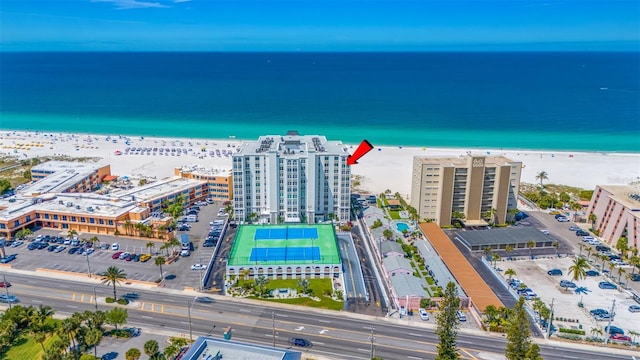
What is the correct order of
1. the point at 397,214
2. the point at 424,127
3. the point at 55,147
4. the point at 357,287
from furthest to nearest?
1. the point at 424,127
2. the point at 55,147
3. the point at 397,214
4. the point at 357,287

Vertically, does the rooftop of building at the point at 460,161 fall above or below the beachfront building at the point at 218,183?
above

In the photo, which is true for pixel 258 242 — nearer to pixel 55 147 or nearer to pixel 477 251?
pixel 477 251

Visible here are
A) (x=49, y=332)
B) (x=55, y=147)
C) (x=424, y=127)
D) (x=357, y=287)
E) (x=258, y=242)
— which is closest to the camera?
(x=49, y=332)

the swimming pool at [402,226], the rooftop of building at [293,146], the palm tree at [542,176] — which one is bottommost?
the swimming pool at [402,226]

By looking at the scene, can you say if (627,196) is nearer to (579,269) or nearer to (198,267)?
(579,269)

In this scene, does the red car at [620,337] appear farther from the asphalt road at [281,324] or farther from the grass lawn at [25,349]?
the grass lawn at [25,349]

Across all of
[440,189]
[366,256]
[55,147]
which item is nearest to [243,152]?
[366,256]

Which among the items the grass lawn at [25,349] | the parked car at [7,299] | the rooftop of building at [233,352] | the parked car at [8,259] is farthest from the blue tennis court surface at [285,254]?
the parked car at [8,259]
